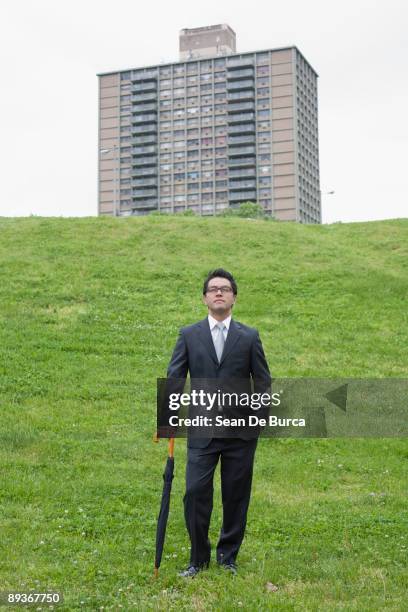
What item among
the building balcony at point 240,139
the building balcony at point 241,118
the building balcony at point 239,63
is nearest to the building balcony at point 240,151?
the building balcony at point 240,139

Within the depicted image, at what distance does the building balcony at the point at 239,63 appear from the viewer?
16362 centimetres

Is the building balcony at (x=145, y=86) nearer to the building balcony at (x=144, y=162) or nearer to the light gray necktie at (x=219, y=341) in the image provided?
the building balcony at (x=144, y=162)

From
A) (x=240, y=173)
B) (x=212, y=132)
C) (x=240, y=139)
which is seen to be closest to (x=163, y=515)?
(x=240, y=173)

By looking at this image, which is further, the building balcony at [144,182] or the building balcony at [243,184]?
the building balcony at [144,182]

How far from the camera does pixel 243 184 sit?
158625 mm

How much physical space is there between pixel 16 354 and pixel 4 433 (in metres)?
5.14

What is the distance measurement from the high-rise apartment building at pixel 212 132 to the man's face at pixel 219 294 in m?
152

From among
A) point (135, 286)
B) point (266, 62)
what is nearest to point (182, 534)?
point (135, 286)

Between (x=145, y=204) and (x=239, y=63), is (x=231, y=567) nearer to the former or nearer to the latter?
(x=145, y=204)

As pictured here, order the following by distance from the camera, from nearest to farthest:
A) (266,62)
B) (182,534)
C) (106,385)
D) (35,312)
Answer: (182,534) < (106,385) < (35,312) < (266,62)

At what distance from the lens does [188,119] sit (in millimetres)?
169375

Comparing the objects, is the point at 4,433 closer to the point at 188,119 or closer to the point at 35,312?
the point at 35,312

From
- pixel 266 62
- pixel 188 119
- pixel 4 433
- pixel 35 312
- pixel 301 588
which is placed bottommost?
pixel 301 588

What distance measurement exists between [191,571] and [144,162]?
168644 mm
